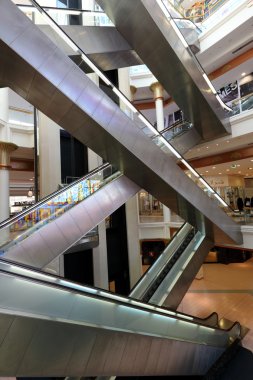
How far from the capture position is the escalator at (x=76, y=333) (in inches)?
87.2

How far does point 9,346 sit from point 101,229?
21.2ft

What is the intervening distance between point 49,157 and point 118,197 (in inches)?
150

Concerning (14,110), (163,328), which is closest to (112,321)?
(163,328)

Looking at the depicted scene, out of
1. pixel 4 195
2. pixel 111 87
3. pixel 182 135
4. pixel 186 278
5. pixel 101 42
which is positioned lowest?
pixel 186 278

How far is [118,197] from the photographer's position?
563cm

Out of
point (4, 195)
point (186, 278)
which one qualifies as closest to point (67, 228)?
point (186, 278)

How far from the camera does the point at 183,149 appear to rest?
25.8ft

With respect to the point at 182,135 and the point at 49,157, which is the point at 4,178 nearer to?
the point at 49,157

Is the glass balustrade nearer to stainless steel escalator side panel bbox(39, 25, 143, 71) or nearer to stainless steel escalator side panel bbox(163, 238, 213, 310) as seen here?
stainless steel escalator side panel bbox(39, 25, 143, 71)

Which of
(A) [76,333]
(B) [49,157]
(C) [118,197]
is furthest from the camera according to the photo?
(B) [49,157]

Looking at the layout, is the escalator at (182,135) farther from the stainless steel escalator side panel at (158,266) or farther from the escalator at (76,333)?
the escalator at (76,333)

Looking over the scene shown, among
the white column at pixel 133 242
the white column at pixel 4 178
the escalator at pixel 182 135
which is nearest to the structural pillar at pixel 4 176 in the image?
the white column at pixel 4 178

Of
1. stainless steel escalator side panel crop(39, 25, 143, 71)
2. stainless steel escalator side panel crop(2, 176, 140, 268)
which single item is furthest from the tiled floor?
stainless steel escalator side panel crop(39, 25, 143, 71)

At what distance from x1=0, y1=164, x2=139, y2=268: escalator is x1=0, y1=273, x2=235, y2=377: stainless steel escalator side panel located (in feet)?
6.15
